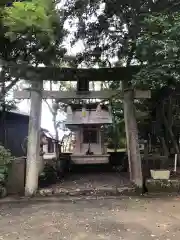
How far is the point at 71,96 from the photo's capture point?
260 inches

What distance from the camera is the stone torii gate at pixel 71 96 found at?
246 inches

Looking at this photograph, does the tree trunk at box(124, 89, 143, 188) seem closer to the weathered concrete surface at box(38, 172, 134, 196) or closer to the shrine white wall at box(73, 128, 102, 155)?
the weathered concrete surface at box(38, 172, 134, 196)

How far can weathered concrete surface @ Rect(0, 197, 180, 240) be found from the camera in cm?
364

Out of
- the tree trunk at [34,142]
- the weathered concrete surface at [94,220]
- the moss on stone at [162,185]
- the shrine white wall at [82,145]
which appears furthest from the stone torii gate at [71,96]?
the shrine white wall at [82,145]

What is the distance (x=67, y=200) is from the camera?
18.6 ft

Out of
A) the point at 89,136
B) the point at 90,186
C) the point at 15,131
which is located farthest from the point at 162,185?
the point at 15,131

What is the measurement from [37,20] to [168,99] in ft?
13.6

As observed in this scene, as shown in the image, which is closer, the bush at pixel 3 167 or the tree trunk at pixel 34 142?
the bush at pixel 3 167

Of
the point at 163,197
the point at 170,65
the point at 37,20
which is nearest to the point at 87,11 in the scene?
the point at 37,20

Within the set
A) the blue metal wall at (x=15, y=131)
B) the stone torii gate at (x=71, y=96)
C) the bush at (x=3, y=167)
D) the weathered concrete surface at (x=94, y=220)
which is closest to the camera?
the weathered concrete surface at (x=94, y=220)

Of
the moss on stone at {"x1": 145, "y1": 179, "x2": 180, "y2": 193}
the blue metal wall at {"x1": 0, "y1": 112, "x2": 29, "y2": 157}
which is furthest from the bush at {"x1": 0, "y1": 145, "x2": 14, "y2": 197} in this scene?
the blue metal wall at {"x1": 0, "y1": 112, "x2": 29, "y2": 157}

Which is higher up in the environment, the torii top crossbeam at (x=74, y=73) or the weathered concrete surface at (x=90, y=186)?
the torii top crossbeam at (x=74, y=73)

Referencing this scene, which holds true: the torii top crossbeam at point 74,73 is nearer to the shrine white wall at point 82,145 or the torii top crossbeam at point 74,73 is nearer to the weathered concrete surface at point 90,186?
the shrine white wall at point 82,145

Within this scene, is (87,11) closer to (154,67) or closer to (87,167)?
(154,67)
